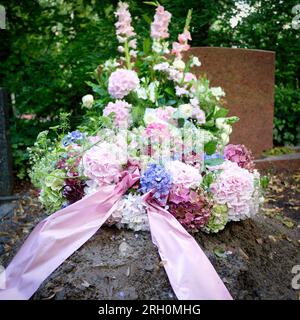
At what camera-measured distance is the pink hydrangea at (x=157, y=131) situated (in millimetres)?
2305

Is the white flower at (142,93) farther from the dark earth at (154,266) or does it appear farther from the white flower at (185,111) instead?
the dark earth at (154,266)

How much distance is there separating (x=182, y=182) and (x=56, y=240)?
667 mm

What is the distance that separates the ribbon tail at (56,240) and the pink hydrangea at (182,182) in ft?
0.64

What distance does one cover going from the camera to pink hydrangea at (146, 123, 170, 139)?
7.56ft

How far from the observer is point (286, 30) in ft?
18.2

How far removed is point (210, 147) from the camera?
235 centimetres

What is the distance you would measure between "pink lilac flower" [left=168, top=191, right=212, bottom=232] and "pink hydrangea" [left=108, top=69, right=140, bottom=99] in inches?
35.4

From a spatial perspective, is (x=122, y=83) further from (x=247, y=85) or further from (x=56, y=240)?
(x=247, y=85)

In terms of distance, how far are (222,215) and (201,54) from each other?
2.68 metres

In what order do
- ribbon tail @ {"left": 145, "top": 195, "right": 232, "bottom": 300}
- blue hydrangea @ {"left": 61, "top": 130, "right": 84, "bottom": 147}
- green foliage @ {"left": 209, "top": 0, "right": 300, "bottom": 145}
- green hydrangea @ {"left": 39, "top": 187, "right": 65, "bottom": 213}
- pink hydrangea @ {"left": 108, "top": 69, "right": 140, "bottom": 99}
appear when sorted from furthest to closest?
green foliage @ {"left": 209, "top": 0, "right": 300, "bottom": 145}, pink hydrangea @ {"left": 108, "top": 69, "right": 140, "bottom": 99}, blue hydrangea @ {"left": 61, "top": 130, "right": 84, "bottom": 147}, green hydrangea @ {"left": 39, "top": 187, "right": 65, "bottom": 213}, ribbon tail @ {"left": 145, "top": 195, "right": 232, "bottom": 300}

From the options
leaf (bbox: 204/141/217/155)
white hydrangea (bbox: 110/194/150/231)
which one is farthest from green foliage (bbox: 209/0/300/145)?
white hydrangea (bbox: 110/194/150/231)

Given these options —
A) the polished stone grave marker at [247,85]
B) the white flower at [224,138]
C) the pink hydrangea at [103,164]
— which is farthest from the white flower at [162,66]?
the polished stone grave marker at [247,85]

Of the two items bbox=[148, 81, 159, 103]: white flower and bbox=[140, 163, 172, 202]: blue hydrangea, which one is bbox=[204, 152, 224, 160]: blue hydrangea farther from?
bbox=[148, 81, 159, 103]: white flower
